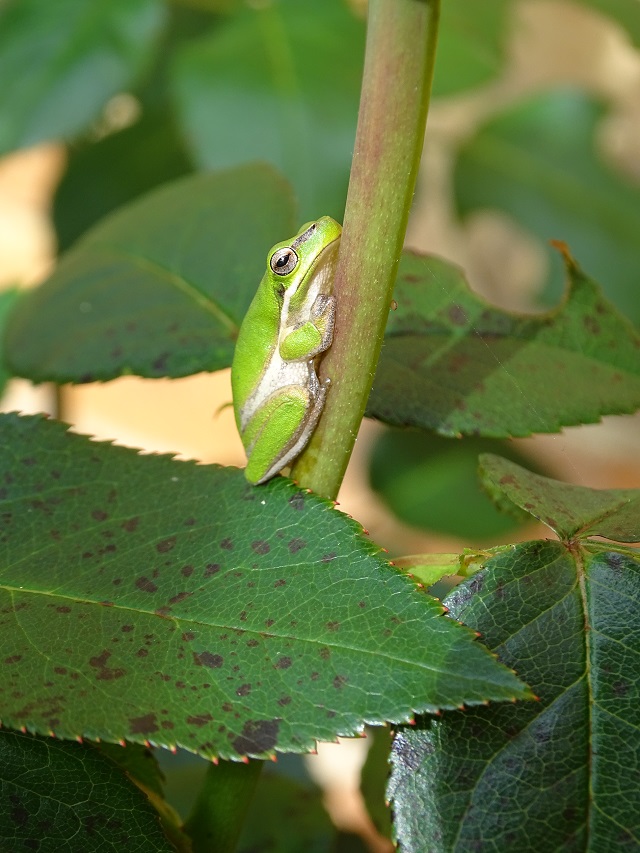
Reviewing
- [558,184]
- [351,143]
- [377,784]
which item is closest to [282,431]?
[377,784]

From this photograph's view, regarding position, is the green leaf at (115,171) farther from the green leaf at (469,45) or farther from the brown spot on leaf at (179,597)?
the brown spot on leaf at (179,597)

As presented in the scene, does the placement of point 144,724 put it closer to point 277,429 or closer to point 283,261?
point 277,429

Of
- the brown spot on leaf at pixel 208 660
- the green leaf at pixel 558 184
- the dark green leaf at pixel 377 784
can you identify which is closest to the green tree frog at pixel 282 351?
the brown spot on leaf at pixel 208 660

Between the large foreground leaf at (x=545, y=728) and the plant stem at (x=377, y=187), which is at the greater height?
the plant stem at (x=377, y=187)

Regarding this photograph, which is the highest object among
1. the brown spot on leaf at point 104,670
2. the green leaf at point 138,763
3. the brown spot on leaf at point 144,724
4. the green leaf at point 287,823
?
→ the brown spot on leaf at point 104,670

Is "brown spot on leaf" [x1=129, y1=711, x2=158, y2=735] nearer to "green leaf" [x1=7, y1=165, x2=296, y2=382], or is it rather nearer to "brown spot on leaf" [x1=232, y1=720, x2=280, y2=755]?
"brown spot on leaf" [x1=232, y1=720, x2=280, y2=755]

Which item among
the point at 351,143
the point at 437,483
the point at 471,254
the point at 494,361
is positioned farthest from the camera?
the point at 471,254
